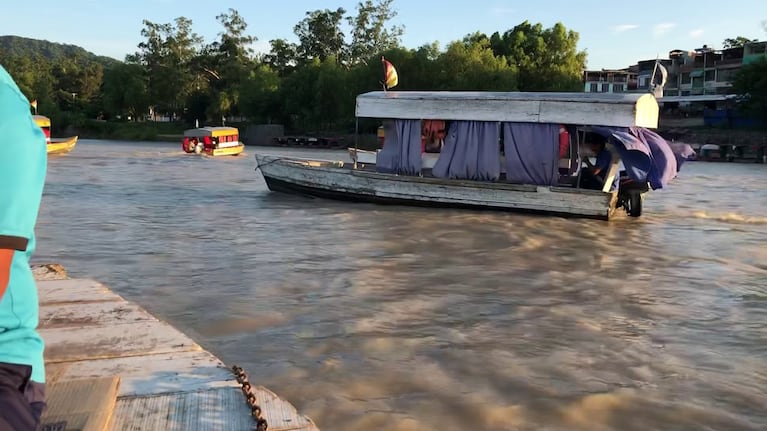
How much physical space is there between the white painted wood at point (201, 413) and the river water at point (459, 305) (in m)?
1.67

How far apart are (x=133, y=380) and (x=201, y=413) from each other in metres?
0.44

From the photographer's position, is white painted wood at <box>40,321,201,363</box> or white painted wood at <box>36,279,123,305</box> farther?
white painted wood at <box>36,279,123,305</box>

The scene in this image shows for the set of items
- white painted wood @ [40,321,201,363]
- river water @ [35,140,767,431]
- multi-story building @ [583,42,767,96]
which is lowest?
river water @ [35,140,767,431]

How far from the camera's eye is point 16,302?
5.68 feet

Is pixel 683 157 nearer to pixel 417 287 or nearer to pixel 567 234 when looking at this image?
pixel 567 234

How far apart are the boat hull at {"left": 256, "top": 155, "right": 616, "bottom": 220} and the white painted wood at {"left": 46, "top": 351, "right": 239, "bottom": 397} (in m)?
10.5

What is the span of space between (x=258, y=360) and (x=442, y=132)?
9780mm

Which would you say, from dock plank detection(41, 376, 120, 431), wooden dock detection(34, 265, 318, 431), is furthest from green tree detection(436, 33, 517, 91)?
dock plank detection(41, 376, 120, 431)

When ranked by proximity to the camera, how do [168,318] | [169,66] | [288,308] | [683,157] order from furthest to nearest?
[169,66], [683,157], [288,308], [168,318]

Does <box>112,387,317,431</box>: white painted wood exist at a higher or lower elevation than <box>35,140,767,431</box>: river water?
higher

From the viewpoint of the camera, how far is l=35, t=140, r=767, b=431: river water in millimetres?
4246

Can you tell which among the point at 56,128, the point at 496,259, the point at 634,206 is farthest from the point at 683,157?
the point at 56,128

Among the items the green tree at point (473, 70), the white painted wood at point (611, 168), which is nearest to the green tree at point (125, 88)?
the green tree at point (473, 70)

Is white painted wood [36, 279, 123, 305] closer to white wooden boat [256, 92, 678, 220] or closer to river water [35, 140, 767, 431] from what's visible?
river water [35, 140, 767, 431]
